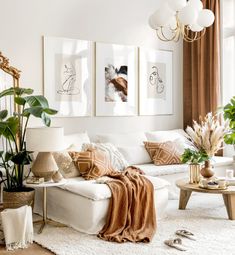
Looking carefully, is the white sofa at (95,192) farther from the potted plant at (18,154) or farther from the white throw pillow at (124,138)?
the potted plant at (18,154)

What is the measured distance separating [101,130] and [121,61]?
980mm

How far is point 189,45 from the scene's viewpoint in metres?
7.02

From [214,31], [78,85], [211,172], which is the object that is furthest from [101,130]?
[214,31]

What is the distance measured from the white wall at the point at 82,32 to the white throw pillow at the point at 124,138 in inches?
9.4

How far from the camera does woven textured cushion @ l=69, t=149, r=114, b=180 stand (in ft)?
16.0

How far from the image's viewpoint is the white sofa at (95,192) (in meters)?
4.18

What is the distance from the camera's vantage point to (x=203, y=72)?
22.3 ft

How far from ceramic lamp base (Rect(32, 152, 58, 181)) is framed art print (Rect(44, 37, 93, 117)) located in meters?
1.36

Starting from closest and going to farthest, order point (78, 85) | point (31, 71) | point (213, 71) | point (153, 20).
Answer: point (153, 20), point (31, 71), point (78, 85), point (213, 71)

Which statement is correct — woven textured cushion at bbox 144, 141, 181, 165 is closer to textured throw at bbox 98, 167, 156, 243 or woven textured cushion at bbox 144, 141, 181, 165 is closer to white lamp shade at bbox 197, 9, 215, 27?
textured throw at bbox 98, 167, 156, 243

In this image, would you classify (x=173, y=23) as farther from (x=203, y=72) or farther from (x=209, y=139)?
(x=203, y=72)

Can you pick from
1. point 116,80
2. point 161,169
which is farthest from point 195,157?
point 116,80

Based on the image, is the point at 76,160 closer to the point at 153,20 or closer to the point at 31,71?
the point at 31,71

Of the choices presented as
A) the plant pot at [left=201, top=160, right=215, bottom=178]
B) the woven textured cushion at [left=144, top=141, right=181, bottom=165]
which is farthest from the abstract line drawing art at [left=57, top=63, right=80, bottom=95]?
the plant pot at [left=201, top=160, right=215, bottom=178]
